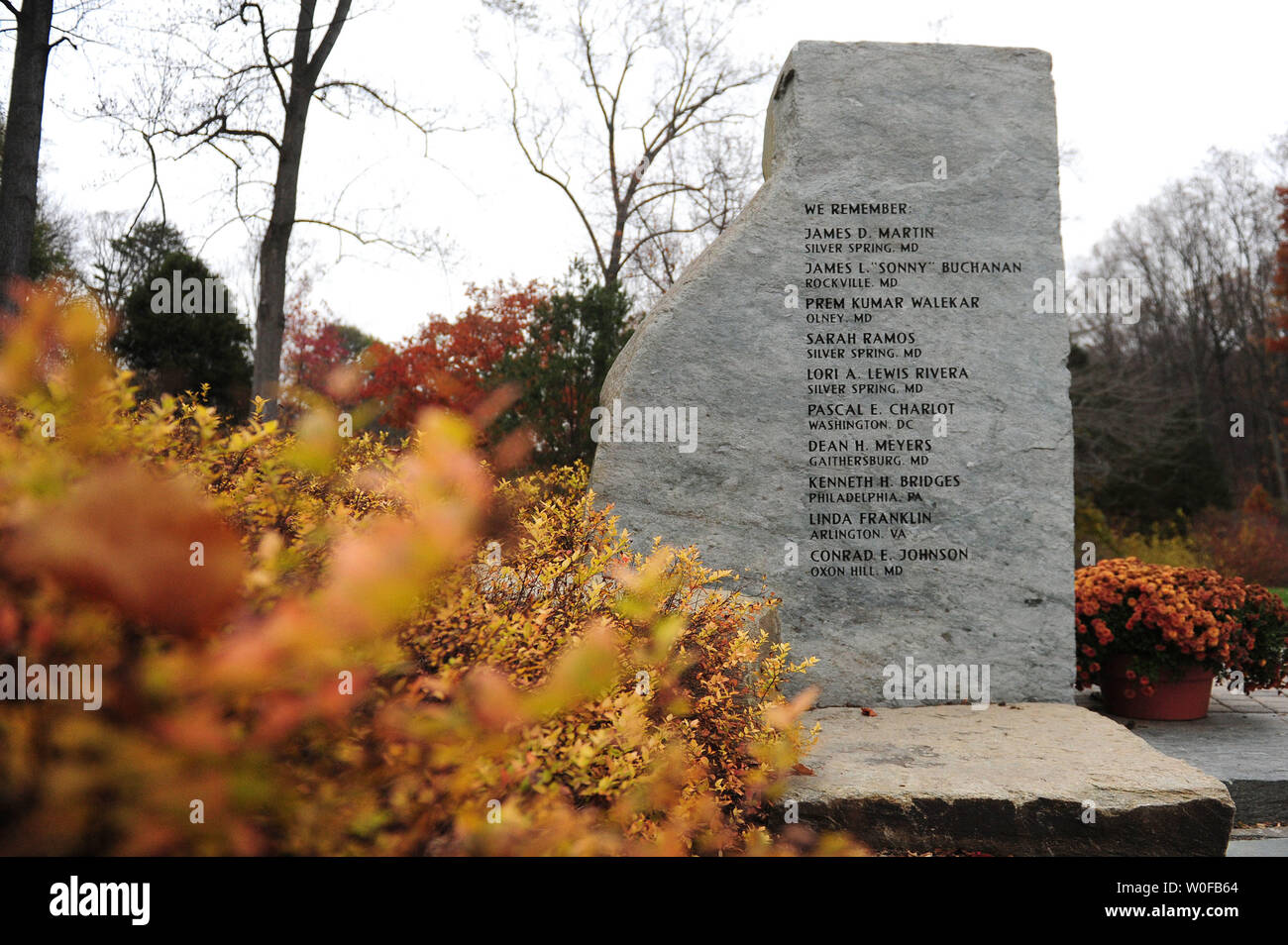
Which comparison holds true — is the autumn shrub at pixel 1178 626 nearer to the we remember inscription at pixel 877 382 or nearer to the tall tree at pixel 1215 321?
the we remember inscription at pixel 877 382

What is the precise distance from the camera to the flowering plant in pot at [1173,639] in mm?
5195

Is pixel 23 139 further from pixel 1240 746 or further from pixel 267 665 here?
pixel 1240 746

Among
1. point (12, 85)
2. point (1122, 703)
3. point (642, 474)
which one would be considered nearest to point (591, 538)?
point (642, 474)

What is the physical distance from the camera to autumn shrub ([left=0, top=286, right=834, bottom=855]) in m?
1.00

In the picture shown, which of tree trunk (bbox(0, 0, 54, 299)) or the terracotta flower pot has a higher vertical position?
tree trunk (bbox(0, 0, 54, 299))

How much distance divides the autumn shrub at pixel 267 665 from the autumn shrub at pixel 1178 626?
4.31 metres

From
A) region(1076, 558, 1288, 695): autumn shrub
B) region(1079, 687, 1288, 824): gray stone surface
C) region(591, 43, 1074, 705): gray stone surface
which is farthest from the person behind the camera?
region(1076, 558, 1288, 695): autumn shrub

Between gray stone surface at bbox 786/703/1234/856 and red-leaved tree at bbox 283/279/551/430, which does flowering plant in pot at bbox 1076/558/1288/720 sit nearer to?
gray stone surface at bbox 786/703/1234/856

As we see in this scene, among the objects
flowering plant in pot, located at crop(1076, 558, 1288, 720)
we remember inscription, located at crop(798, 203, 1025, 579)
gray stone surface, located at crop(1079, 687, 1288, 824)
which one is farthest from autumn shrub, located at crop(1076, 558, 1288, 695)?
we remember inscription, located at crop(798, 203, 1025, 579)

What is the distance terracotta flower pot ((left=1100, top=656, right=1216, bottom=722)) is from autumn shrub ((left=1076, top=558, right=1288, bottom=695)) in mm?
52

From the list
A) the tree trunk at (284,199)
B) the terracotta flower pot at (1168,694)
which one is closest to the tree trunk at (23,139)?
the tree trunk at (284,199)

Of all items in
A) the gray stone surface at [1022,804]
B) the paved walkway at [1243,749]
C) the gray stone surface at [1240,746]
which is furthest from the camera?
the gray stone surface at [1240,746]

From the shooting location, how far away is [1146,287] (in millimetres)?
29422
